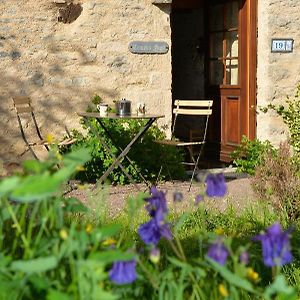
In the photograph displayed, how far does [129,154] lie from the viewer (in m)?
7.10

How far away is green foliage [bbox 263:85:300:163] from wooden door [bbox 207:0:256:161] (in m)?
0.32

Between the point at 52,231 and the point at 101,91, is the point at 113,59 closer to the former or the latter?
the point at 101,91

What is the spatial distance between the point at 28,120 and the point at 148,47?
1533 millimetres

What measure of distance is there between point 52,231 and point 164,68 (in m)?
5.79

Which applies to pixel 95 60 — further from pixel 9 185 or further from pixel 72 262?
pixel 9 185

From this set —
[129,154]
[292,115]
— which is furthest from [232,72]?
[129,154]

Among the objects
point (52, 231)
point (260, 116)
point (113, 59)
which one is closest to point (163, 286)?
point (52, 231)

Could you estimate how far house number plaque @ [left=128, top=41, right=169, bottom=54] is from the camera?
7.50m

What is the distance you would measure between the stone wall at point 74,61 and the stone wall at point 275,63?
1.15m

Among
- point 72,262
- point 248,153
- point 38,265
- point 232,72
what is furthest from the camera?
point 232,72

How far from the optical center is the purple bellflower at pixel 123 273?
5.56 ft

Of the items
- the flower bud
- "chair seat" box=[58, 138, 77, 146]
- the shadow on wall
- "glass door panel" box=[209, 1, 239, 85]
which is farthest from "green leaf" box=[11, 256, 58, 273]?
"glass door panel" box=[209, 1, 239, 85]

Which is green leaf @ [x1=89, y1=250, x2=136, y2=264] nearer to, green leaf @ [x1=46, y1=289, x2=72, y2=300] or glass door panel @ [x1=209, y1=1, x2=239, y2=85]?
green leaf @ [x1=46, y1=289, x2=72, y2=300]

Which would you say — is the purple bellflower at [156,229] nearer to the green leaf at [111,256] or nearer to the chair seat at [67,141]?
the green leaf at [111,256]
